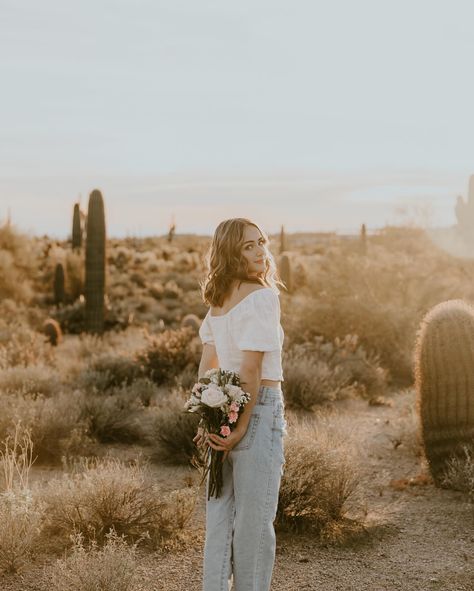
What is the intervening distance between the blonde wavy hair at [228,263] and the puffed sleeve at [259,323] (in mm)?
123

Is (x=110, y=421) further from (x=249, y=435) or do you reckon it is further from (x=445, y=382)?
(x=249, y=435)

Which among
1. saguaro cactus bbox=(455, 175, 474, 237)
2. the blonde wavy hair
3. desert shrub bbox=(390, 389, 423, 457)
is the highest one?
saguaro cactus bbox=(455, 175, 474, 237)

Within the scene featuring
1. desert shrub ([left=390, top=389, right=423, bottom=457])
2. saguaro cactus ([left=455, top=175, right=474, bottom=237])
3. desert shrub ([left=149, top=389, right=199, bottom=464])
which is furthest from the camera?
saguaro cactus ([left=455, top=175, right=474, bottom=237])

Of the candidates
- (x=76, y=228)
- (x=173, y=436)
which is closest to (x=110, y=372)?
(x=173, y=436)

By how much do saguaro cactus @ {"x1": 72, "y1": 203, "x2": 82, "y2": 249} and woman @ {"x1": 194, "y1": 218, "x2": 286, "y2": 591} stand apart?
30329 millimetres

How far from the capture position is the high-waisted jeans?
145 inches

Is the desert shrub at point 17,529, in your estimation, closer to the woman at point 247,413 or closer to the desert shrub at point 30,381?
the woman at point 247,413

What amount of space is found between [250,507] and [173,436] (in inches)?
192

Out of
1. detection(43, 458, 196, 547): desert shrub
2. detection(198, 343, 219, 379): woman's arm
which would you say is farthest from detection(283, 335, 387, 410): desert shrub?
detection(198, 343, 219, 379): woman's arm

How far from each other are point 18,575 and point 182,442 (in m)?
3.29

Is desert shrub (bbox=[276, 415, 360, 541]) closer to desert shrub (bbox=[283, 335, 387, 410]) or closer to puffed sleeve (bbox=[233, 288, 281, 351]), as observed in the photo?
puffed sleeve (bbox=[233, 288, 281, 351])

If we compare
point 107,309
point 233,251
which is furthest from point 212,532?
point 107,309

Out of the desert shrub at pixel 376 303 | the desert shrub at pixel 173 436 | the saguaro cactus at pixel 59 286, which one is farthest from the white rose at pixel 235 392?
the saguaro cactus at pixel 59 286

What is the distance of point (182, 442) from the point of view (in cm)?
840
